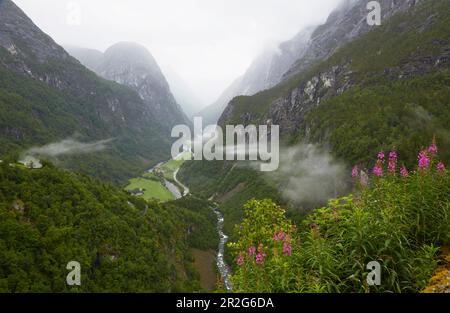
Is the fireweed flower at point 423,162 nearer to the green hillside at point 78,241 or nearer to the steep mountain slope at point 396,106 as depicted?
the green hillside at point 78,241

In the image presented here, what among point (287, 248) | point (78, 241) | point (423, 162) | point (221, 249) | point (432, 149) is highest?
point (432, 149)

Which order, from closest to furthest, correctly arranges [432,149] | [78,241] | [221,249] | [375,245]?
[375,245]
[432,149]
[78,241]
[221,249]

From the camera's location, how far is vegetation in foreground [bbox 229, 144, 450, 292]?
1023 cm

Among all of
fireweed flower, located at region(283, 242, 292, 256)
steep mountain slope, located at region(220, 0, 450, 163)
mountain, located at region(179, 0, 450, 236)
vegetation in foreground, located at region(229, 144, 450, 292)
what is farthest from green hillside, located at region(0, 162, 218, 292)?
steep mountain slope, located at region(220, 0, 450, 163)

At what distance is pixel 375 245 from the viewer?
10.7 m

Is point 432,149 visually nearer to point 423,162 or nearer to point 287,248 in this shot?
point 423,162

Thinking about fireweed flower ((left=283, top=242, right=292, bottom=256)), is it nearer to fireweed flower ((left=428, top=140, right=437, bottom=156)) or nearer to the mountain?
fireweed flower ((left=428, top=140, right=437, bottom=156))

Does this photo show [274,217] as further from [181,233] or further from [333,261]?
[181,233]

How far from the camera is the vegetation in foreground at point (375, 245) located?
1023 centimetres

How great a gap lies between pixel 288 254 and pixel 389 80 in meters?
197

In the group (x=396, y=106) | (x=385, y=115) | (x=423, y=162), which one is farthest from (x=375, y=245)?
(x=396, y=106)
